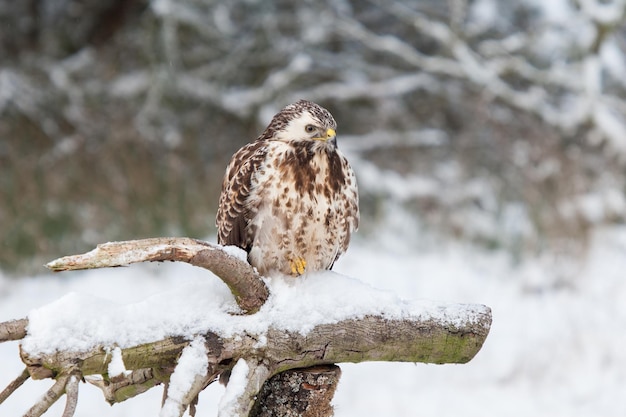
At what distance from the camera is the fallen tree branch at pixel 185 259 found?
79.7 inches

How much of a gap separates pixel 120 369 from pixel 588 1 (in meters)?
5.87

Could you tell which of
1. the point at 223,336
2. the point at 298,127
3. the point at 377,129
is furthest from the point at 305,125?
the point at 377,129

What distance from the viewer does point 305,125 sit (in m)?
2.89

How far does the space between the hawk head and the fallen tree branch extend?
0.65m

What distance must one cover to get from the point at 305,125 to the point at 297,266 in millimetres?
493

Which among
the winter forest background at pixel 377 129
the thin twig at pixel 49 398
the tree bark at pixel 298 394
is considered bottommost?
the thin twig at pixel 49 398

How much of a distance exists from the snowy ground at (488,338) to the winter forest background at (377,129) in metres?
0.03

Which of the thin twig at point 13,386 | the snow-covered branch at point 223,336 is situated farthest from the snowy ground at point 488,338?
the thin twig at point 13,386

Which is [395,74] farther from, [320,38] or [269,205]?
[269,205]

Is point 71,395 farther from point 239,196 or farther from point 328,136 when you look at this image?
point 328,136

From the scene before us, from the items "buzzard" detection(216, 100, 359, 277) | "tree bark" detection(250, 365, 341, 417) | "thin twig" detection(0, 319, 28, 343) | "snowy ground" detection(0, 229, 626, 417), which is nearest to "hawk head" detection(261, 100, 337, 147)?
"buzzard" detection(216, 100, 359, 277)

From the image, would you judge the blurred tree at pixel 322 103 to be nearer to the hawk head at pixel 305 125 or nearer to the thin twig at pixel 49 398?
the hawk head at pixel 305 125

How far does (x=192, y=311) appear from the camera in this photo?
2338mm

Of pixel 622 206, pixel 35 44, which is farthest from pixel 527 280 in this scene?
pixel 35 44
